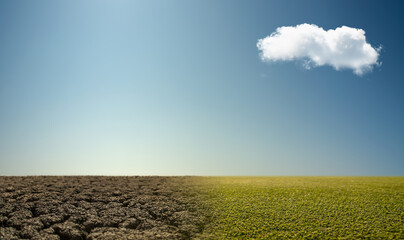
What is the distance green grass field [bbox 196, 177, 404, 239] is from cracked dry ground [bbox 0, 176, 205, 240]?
127 cm

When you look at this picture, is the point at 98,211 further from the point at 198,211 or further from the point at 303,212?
the point at 303,212

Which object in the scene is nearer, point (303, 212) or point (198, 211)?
point (303, 212)

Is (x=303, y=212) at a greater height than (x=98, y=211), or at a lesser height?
greater

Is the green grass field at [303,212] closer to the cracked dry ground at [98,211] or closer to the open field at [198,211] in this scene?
the open field at [198,211]

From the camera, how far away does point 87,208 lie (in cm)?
1508

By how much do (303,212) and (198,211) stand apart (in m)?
5.23

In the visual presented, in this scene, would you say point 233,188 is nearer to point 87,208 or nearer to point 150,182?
point 150,182

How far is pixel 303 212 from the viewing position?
14.8m

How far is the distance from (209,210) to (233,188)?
4142mm

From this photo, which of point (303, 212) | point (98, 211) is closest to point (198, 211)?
point (98, 211)

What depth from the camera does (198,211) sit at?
14.9 meters

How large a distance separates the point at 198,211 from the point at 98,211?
4.99 metres

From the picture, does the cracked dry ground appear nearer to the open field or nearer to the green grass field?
the open field

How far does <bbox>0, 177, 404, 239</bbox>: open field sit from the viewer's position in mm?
12766
